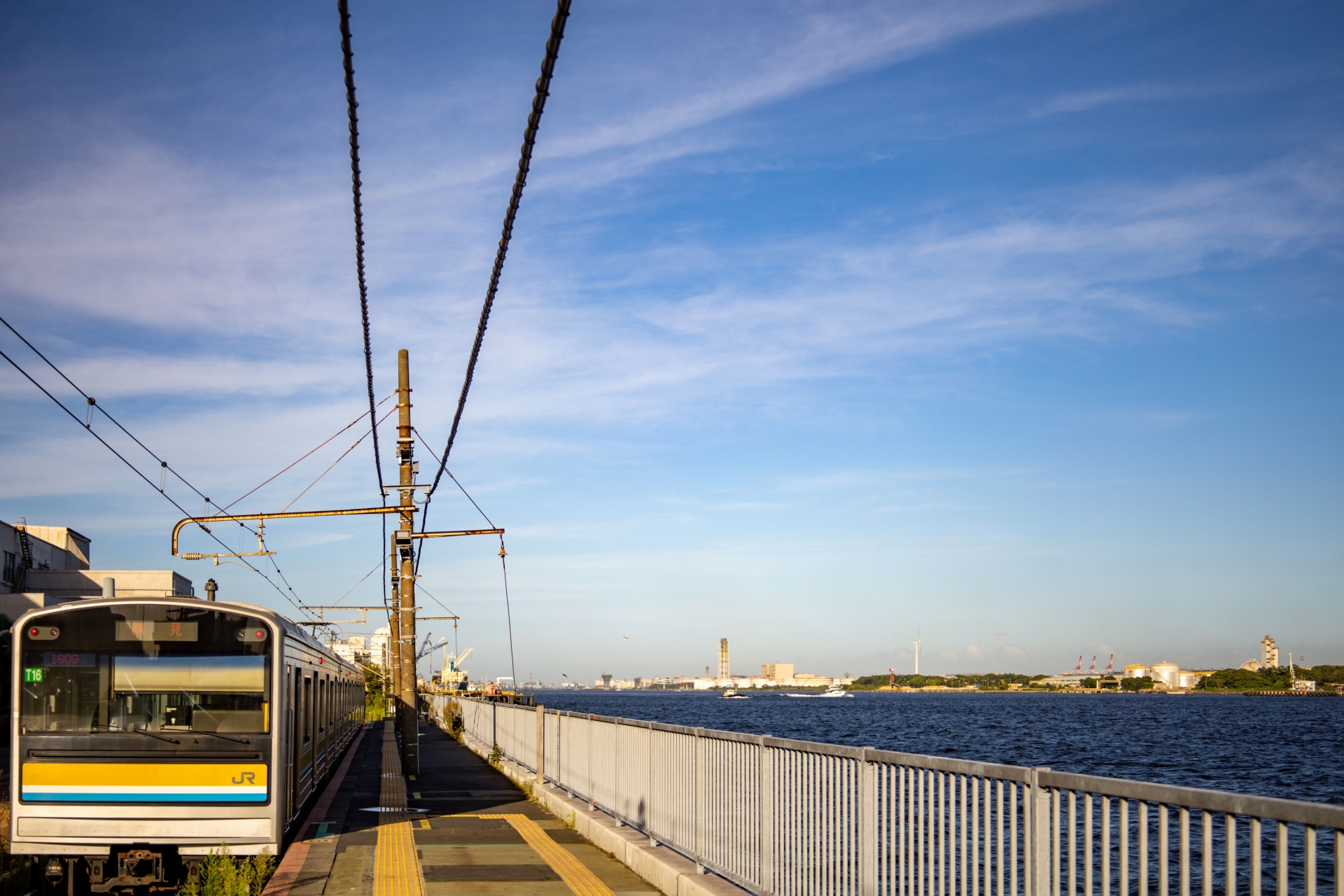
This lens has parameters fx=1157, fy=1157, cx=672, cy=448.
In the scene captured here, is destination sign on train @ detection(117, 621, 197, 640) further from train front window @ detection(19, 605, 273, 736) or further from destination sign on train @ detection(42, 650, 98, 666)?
destination sign on train @ detection(42, 650, 98, 666)

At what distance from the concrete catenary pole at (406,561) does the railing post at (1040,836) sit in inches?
665

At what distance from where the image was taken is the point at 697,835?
9438 mm

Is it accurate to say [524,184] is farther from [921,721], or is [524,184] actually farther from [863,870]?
[921,721]

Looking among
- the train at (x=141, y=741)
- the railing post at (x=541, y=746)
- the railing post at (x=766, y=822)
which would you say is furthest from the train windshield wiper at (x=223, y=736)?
the railing post at (x=541, y=746)

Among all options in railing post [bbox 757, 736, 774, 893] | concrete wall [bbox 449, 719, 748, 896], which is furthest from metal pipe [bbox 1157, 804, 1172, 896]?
concrete wall [bbox 449, 719, 748, 896]

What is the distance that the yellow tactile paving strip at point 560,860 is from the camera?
9.75 m

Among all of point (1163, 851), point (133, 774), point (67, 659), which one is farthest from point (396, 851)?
point (1163, 851)

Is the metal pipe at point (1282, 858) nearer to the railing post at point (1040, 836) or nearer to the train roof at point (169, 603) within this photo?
the railing post at point (1040, 836)

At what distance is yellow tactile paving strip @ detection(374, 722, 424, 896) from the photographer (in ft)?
32.2

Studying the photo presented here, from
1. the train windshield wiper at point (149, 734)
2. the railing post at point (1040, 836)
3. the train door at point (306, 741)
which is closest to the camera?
the railing post at point (1040, 836)

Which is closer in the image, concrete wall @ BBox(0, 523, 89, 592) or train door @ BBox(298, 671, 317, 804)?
train door @ BBox(298, 671, 317, 804)

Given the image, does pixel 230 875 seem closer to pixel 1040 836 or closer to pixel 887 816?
pixel 887 816

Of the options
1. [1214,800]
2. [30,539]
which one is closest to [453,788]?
[1214,800]

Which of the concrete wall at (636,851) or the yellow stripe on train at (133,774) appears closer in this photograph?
the concrete wall at (636,851)
